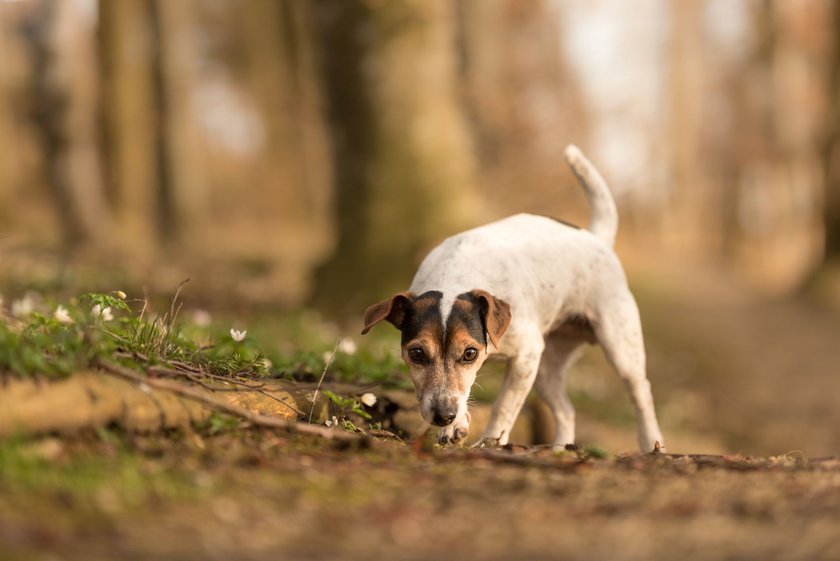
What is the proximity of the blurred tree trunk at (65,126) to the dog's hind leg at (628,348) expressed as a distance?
10.5 meters

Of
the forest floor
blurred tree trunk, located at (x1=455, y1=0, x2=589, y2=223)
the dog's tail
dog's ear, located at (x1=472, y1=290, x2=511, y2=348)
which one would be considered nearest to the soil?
the forest floor

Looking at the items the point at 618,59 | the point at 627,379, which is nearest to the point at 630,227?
the point at 618,59

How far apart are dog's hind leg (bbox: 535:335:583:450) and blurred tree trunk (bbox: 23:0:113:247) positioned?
986 centimetres

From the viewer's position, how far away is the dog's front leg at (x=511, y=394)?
5.94 m

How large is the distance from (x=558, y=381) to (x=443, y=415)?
7.19 feet

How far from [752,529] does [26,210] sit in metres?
30.5

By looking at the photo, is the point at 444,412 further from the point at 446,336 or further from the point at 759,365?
the point at 759,365

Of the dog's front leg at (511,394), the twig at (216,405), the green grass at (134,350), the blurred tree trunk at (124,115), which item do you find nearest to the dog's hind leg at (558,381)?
the green grass at (134,350)

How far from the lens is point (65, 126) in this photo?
15.1 m

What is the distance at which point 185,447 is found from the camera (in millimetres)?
4340

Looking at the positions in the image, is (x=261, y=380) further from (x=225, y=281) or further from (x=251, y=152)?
(x=251, y=152)

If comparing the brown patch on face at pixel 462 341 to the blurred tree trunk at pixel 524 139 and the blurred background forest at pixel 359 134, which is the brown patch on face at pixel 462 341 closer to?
the blurred background forest at pixel 359 134

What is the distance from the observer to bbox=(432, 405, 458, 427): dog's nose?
17.3 feet

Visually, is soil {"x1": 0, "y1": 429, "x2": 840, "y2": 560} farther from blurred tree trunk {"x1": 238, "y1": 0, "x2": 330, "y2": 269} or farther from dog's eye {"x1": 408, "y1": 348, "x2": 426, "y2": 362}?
blurred tree trunk {"x1": 238, "y1": 0, "x2": 330, "y2": 269}
